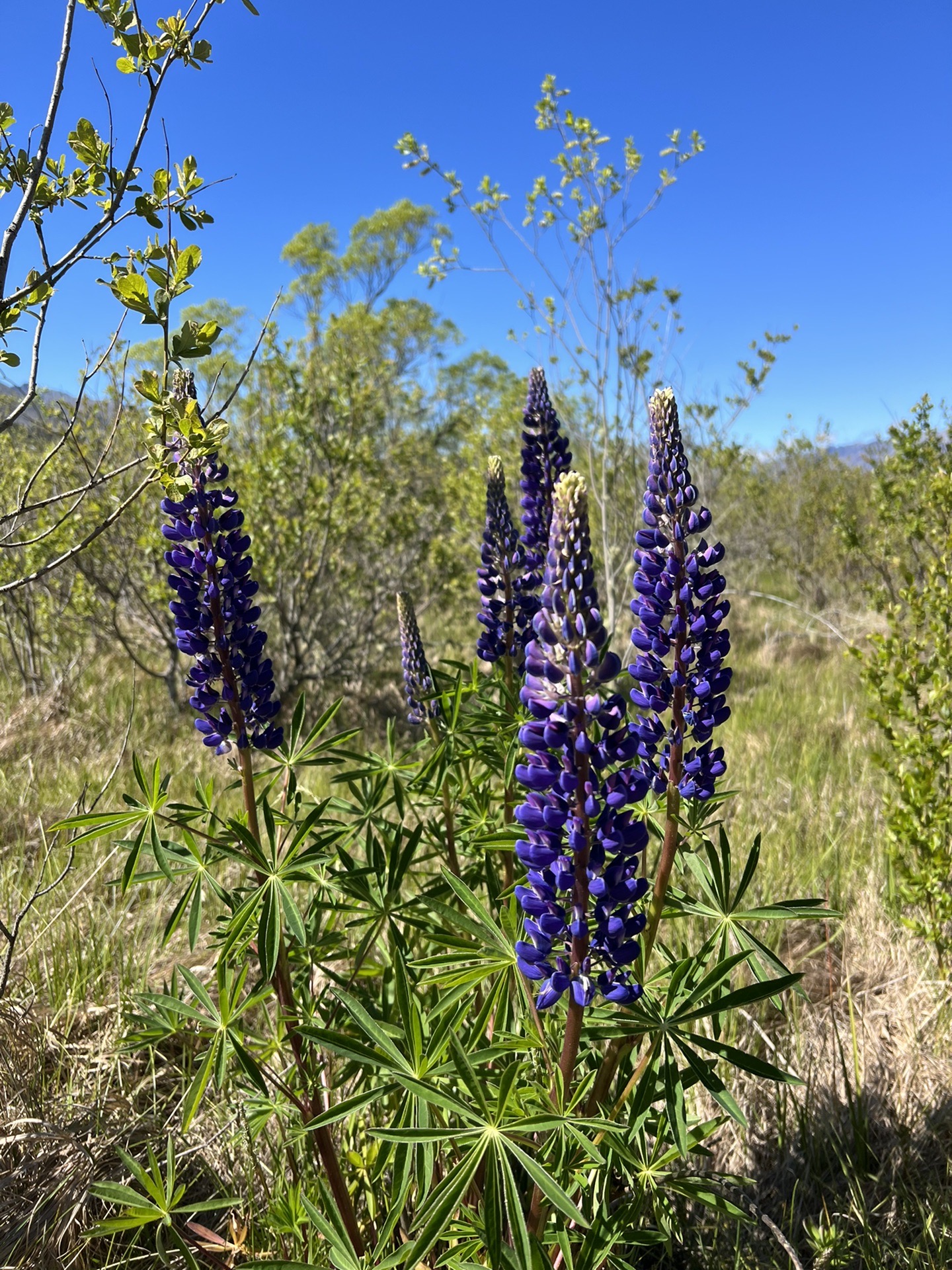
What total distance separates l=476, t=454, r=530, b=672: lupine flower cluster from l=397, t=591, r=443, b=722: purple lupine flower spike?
224mm

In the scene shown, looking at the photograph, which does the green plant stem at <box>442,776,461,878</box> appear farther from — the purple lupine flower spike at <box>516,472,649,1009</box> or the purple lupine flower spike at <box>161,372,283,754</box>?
Answer: the purple lupine flower spike at <box>516,472,649,1009</box>

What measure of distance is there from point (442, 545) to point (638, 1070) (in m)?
7.36

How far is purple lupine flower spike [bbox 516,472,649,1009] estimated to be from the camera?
53.2 inches

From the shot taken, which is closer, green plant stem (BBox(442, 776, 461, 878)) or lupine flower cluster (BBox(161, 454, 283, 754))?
lupine flower cluster (BBox(161, 454, 283, 754))

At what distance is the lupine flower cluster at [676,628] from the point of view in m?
1.62

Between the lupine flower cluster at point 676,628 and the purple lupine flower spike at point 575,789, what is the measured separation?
252 millimetres

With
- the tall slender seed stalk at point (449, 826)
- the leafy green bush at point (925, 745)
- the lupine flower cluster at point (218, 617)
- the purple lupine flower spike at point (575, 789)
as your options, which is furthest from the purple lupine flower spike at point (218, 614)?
the leafy green bush at point (925, 745)

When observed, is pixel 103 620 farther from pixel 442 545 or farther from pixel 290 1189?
pixel 290 1189

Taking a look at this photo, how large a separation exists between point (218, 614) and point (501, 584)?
1041mm

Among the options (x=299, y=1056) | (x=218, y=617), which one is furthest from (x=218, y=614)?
(x=299, y=1056)

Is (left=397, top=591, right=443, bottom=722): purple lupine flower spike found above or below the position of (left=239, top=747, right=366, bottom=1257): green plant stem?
above

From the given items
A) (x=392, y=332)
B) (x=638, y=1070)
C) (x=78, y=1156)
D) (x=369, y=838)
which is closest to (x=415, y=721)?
(x=369, y=838)

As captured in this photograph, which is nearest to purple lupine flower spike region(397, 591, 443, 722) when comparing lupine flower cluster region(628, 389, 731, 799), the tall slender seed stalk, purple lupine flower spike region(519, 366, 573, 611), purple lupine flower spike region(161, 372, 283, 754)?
the tall slender seed stalk

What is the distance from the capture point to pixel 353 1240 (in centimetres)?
189
